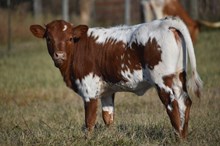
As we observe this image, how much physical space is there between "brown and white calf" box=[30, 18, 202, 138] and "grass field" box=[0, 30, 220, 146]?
491 mm

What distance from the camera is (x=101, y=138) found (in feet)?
27.8

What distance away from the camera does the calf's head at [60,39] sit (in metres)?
9.31

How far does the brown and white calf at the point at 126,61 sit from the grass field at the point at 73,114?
19.3 inches

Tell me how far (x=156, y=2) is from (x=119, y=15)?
1784 centimetres

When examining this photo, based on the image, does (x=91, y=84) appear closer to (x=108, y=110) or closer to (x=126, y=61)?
(x=126, y=61)

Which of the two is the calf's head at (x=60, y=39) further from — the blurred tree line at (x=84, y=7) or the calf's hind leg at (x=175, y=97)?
the blurred tree line at (x=84, y=7)

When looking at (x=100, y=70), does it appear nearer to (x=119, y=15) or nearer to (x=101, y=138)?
(x=101, y=138)

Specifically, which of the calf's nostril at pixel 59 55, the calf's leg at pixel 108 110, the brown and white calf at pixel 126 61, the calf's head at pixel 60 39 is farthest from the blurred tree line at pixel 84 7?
the calf's nostril at pixel 59 55

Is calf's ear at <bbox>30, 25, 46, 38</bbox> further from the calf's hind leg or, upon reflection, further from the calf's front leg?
the calf's hind leg

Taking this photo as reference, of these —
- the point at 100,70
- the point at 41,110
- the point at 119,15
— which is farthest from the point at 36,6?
the point at 100,70

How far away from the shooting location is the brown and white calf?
8.69 metres

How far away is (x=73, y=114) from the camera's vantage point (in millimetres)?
11734

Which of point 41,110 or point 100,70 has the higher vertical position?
point 100,70

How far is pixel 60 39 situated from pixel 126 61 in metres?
1.04
